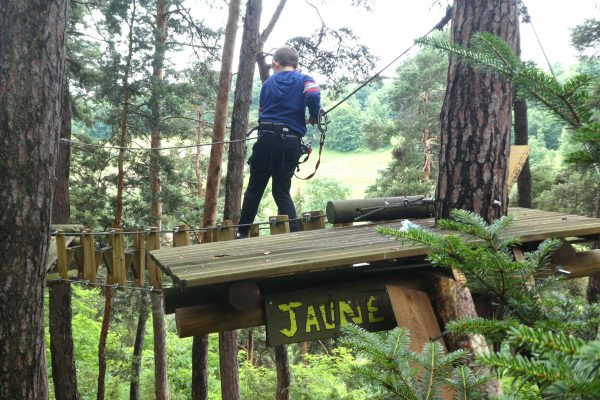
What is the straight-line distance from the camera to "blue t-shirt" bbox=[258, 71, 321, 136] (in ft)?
15.2

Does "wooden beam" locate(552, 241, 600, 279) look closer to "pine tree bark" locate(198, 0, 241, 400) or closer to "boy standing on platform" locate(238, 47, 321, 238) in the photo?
"boy standing on platform" locate(238, 47, 321, 238)

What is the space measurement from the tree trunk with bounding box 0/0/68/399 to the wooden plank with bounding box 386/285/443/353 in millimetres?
1865

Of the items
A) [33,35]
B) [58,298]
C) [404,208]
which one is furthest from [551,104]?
[58,298]

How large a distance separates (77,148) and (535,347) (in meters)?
13.4

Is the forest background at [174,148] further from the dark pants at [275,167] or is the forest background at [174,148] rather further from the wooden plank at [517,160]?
the wooden plank at [517,160]

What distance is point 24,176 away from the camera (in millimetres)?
2875

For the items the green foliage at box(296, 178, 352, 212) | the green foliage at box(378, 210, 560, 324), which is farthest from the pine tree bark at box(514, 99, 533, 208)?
the green foliage at box(296, 178, 352, 212)

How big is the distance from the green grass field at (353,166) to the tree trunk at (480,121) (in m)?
45.3

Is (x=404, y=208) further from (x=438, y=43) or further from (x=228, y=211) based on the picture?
(x=228, y=211)

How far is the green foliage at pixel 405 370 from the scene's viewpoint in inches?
50.0

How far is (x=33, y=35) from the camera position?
9.47ft

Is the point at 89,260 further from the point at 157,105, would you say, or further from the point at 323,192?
the point at 323,192

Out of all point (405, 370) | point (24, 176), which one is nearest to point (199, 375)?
point (24, 176)

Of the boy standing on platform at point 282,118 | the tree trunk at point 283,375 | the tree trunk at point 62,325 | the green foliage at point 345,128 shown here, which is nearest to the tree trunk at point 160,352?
the tree trunk at point 62,325
